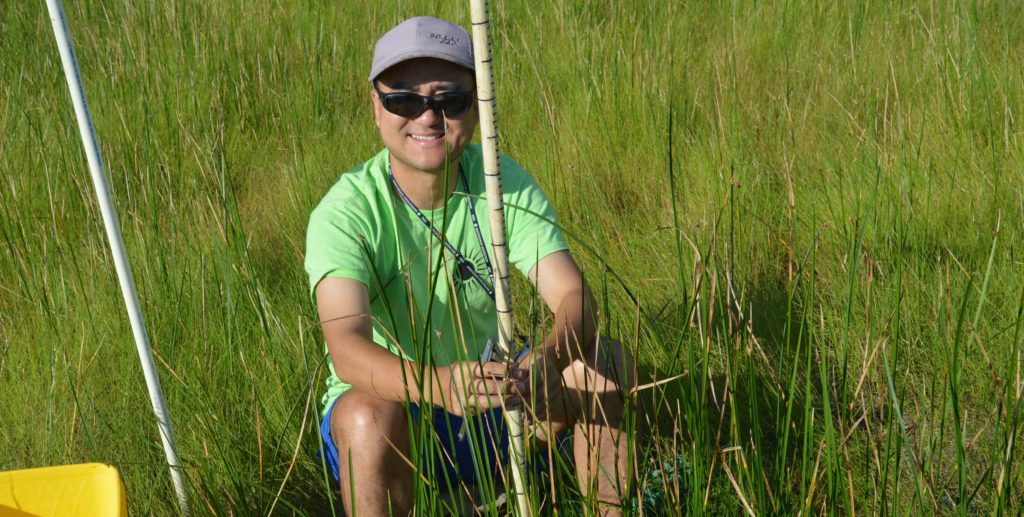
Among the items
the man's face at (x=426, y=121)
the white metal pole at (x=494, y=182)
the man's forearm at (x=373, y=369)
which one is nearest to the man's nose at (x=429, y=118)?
the man's face at (x=426, y=121)

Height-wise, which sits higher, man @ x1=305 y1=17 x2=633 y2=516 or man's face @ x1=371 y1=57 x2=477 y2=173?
man's face @ x1=371 y1=57 x2=477 y2=173

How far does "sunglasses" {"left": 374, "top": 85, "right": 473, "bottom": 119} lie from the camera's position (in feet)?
6.51

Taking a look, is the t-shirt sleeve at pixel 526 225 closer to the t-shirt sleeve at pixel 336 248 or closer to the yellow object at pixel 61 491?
the t-shirt sleeve at pixel 336 248

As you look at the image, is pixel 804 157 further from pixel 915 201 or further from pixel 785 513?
pixel 785 513

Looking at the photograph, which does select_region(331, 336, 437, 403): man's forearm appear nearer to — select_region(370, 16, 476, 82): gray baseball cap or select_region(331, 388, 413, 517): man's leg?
select_region(331, 388, 413, 517): man's leg

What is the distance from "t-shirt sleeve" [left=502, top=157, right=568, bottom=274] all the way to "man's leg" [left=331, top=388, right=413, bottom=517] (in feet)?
1.51

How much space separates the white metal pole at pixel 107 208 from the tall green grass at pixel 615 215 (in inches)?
3.4

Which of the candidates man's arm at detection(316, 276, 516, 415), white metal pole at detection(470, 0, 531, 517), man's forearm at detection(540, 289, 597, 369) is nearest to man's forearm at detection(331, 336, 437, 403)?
man's arm at detection(316, 276, 516, 415)

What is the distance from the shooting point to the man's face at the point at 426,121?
1983 millimetres

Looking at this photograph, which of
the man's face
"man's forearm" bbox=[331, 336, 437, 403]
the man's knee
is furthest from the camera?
the man's face

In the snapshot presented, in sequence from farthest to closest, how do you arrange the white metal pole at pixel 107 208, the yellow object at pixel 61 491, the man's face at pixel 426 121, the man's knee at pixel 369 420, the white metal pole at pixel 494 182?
the man's face at pixel 426 121 < the man's knee at pixel 369 420 < the yellow object at pixel 61 491 < the white metal pole at pixel 107 208 < the white metal pole at pixel 494 182

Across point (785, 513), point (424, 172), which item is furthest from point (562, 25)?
point (785, 513)

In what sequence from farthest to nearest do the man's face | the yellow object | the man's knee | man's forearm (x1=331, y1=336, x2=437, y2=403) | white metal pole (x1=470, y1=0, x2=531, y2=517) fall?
the man's face, the man's knee, man's forearm (x1=331, y1=336, x2=437, y2=403), the yellow object, white metal pole (x1=470, y1=0, x2=531, y2=517)

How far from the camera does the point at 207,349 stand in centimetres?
230
